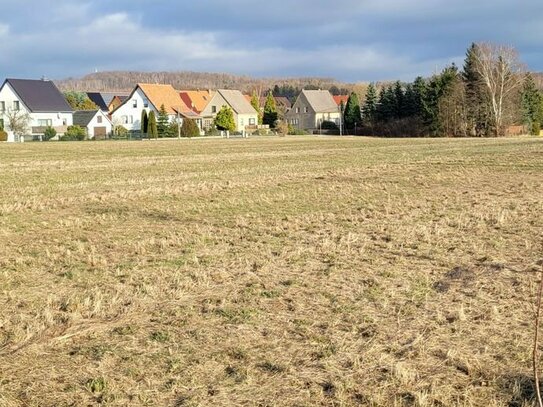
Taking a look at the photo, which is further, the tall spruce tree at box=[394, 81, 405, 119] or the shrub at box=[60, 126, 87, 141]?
the tall spruce tree at box=[394, 81, 405, 119]

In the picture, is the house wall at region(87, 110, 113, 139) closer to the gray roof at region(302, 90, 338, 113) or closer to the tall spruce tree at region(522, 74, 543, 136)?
the gray roof at region(302, 90, 338, 113)

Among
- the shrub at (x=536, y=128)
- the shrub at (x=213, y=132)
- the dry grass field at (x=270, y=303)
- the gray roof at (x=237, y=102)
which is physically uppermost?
the gray roof at (x=237, y=102)

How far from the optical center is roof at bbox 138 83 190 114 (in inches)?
3346

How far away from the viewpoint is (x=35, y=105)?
7550cm

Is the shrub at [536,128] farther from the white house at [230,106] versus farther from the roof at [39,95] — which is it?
the roof at [39,95]

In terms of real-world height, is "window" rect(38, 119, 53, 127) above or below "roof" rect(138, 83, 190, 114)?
below

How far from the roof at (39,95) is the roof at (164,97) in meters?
12.1

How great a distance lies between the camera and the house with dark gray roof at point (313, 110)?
4043 inches

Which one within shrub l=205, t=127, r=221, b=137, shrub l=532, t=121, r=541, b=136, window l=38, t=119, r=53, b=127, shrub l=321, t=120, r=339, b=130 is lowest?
shrub l=532, t=121, r=541, b=136

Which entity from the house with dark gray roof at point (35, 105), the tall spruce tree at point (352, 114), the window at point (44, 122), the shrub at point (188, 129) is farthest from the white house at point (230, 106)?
the window at point (44, 122)

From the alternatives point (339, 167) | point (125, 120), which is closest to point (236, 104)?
point (125, 120)

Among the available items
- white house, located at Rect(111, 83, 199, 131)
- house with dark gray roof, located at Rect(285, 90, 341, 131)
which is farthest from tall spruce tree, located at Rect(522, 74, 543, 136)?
white house, located at Rect(111, 83, 199, 131)

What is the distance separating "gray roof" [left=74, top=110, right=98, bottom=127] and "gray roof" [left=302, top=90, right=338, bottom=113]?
40.0 m

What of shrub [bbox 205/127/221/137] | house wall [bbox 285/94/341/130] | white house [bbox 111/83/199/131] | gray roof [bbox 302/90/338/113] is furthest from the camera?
gray roof [bbox 302/90/338/113]
